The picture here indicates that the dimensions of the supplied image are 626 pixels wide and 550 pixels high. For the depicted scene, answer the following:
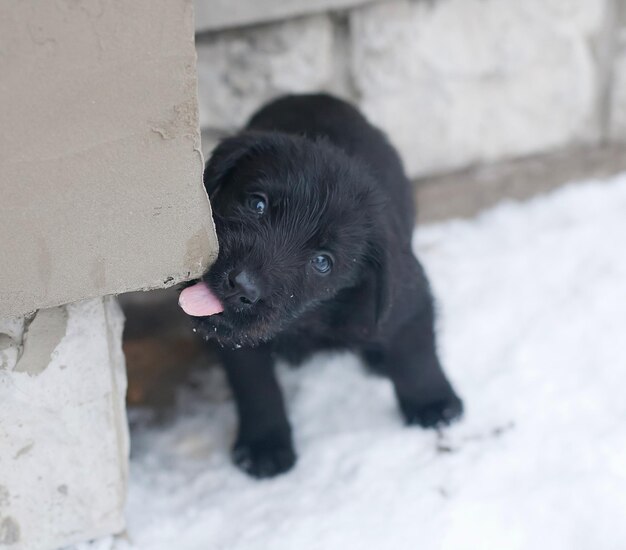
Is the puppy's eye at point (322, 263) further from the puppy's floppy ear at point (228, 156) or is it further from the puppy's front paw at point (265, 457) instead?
the puppy's front paw at point (265, 457)

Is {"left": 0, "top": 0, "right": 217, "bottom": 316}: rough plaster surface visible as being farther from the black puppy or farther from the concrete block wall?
the concrete block wall

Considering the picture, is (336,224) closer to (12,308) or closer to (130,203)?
(130,203)

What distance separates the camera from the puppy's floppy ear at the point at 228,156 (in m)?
2.07

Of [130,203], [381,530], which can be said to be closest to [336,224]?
[130,203]

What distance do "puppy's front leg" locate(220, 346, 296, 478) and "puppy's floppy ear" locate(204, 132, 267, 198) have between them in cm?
45

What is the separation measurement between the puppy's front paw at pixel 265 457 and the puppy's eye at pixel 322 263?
57 centimetres

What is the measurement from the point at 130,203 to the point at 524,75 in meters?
2.07

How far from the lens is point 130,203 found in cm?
155

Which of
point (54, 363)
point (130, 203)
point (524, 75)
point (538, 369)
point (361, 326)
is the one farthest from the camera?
point (524, 75)

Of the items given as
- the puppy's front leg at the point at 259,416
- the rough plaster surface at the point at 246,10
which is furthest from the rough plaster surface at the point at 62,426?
the rough plaster surface at the point at 246,10

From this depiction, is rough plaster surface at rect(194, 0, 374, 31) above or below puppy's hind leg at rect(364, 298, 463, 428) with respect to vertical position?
above

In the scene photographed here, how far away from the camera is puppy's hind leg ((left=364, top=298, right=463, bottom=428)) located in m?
2.37

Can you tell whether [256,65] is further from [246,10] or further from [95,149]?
[95,149]

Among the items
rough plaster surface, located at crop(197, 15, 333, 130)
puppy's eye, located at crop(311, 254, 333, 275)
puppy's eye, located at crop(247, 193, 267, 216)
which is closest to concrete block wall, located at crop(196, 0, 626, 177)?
rough plaster surface, located at crop(197, 15, 333, 130)
